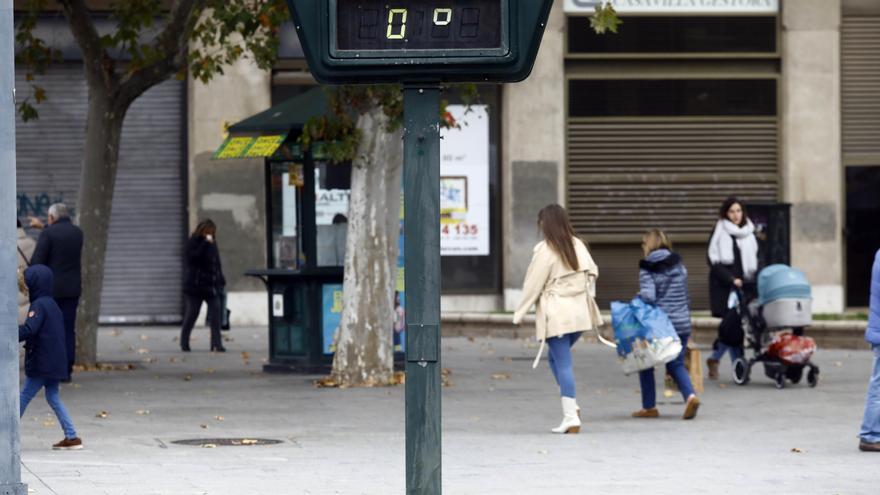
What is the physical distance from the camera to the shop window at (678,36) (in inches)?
991

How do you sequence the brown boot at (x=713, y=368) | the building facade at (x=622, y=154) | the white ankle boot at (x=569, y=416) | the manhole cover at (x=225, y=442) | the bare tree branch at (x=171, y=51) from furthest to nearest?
the building facade at (x=622, y=154) < the bare tree branch at (x=171, y=51) < the brown boot at (x=713, y=368) < the white ankle boot at (x=569, y=416) < the manhole cover at (x=225, y=442)

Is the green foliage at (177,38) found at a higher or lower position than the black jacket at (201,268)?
higher

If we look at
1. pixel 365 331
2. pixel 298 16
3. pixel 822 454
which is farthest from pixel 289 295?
pixel 298 16

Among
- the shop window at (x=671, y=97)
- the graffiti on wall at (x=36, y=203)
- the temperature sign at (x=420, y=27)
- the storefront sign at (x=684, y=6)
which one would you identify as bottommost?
the graffiti on wall at (x=36, y=203)

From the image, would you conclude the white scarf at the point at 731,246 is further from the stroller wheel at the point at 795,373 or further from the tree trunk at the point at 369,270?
the tree trunk at the point at 369,270

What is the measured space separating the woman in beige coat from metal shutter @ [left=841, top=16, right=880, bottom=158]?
13806 millimetres

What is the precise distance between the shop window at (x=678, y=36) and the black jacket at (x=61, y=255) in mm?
10689

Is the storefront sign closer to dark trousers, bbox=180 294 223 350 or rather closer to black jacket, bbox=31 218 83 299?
dark trousers, bbox=180 294 223 350

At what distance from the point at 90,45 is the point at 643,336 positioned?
7.29 meters

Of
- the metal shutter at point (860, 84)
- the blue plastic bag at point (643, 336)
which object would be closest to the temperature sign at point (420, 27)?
the blue plastic bag at point (643, 336)

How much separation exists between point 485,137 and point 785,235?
23.7ft

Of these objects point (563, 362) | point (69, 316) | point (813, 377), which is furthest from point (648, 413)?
point (69, 316)

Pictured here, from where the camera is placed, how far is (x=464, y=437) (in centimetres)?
1204

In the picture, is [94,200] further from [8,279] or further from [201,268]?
[8,279]
